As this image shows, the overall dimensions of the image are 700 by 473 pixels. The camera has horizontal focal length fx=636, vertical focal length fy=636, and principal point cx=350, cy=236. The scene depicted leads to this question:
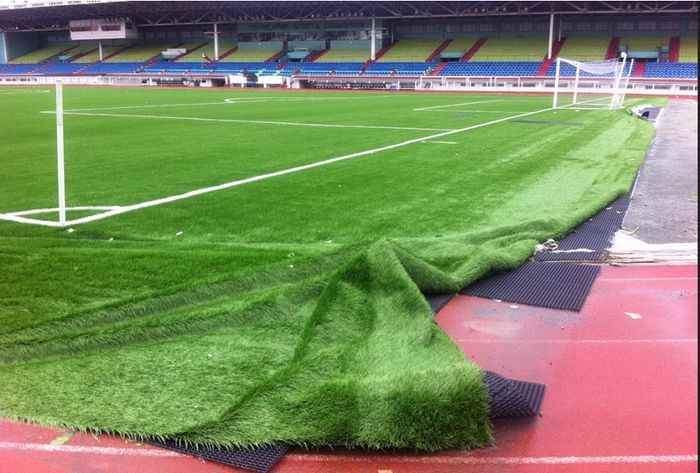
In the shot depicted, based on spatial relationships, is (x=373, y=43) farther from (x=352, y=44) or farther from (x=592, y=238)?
(x=592, y=238)

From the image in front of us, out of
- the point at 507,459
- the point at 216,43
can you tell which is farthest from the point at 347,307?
→ the point at 216,43

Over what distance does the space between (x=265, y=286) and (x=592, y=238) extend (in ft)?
11.6

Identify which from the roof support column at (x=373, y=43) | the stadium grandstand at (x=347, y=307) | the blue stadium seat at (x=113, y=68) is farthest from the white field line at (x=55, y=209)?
the blue stadium seat at (x=113, y=68)

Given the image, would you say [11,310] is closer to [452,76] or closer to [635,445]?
[635,445]

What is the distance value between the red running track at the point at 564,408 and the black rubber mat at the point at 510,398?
5cm

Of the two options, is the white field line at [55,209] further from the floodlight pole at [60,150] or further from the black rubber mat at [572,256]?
the black rubber mat at [572,256]

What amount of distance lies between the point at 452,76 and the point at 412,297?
46.8 metres

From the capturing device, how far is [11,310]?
4273 millimetres

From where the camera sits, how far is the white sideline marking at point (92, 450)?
283 centimetres

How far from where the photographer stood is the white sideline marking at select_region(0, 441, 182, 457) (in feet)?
9.28

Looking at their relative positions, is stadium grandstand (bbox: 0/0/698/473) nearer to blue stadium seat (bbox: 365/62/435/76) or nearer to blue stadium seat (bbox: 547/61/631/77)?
blue stadium seat (bbox: 547/61/631/77)

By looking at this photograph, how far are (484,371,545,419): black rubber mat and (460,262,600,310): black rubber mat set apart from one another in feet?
4.79

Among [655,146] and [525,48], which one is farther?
[525,48]

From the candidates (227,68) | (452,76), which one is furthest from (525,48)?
(227,68)
